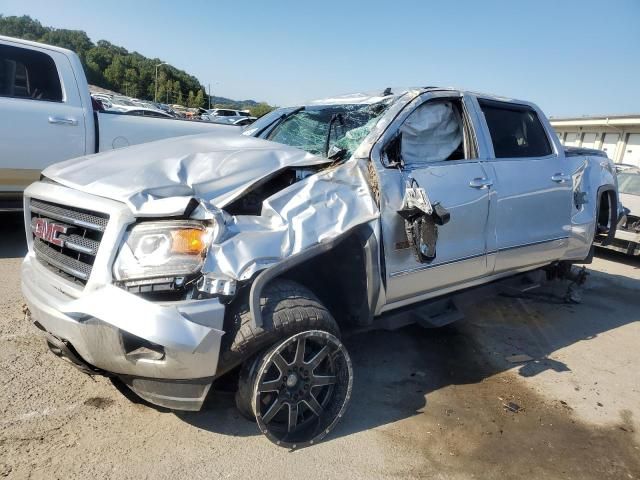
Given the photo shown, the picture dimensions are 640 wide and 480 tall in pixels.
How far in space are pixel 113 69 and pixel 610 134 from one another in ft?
276

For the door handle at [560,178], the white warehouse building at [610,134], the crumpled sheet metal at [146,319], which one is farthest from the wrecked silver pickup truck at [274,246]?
the white warehouse building at [610,134]

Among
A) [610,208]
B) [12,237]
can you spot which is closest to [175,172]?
[12,237]

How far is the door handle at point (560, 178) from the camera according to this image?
428cm

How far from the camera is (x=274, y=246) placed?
94.5 inches

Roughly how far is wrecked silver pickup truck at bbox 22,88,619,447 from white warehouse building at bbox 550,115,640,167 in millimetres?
24363

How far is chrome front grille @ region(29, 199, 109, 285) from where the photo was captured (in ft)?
7.76

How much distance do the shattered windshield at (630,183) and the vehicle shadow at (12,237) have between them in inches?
365

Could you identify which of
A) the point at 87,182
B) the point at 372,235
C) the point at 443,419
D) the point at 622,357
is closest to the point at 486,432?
the point at 443,419

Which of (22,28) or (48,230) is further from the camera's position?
(22,28)

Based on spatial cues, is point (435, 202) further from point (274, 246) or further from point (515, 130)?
point (515, 130)

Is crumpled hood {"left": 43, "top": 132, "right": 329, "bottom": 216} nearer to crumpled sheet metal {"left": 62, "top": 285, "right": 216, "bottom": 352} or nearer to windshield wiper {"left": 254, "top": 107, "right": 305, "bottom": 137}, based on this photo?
crumpled sheet metal {"left": 62, "top": 285, "right": 216, "bottom": 352}

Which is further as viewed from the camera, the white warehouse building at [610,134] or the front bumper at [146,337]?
the white warehouse building at [610,134]

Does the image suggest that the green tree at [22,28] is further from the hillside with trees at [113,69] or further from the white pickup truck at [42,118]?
the white pickup truck at [42,118]

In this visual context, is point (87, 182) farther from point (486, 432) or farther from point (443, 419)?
point (486, 432)
